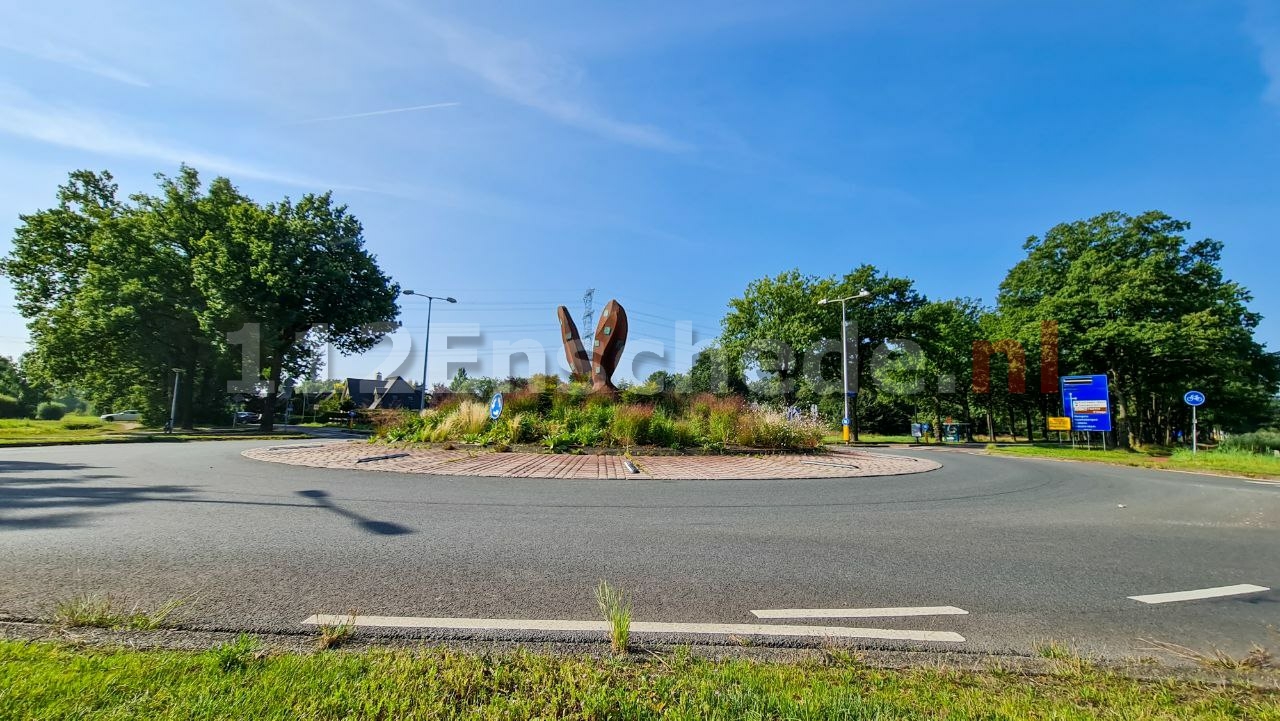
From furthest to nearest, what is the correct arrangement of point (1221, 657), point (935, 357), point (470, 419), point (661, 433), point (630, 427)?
point (935, 357) → point (470, 419) → point (661, 433) → point (630, 427) → point (1221, 657)

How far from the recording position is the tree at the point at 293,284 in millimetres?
27547

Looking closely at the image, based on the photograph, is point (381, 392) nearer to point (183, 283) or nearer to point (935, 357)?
point (183, 283)

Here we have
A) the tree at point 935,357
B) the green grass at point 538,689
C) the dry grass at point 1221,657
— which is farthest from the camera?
the tree at point 935,357

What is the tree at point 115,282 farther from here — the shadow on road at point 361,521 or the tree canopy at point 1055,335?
the tree canopy at point 1055,335

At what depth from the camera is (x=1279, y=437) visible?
26.0m

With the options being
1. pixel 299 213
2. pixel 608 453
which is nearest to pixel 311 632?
pixel 608 453

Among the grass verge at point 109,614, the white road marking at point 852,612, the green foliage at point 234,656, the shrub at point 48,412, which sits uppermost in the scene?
the green foliage at point 234,656

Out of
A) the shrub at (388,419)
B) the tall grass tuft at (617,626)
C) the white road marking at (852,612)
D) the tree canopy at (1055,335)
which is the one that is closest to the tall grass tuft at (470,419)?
the shrub at (388,419)

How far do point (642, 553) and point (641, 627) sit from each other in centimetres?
157

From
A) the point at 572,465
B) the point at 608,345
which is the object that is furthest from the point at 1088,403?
the point at 572,465

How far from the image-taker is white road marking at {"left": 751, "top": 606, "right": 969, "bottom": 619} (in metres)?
3.23

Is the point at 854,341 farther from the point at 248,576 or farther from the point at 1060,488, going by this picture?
the point at 248,576

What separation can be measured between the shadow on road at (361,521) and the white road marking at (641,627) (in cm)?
221

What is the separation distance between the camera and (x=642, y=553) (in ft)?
14.8
